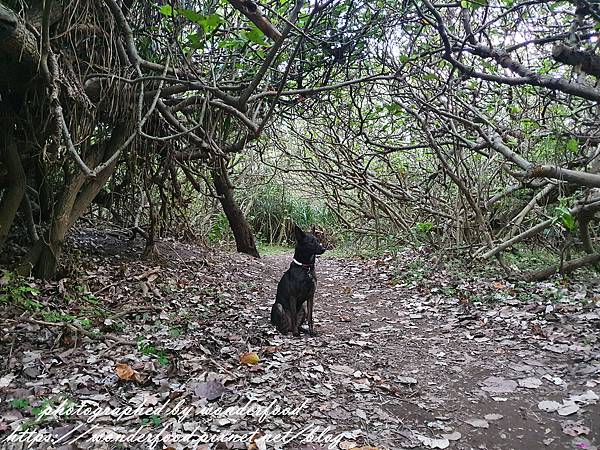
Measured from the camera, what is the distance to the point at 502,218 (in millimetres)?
8797

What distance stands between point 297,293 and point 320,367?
119 cm

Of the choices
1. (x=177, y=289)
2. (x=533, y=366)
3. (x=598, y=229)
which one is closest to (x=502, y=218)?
(x=598, y=229)

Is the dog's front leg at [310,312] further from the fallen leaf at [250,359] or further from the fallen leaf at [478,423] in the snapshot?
the fallen leaf at [478,423]

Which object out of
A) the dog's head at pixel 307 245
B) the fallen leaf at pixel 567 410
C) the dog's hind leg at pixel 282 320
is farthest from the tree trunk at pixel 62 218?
the fallen leaf at pixel 567 410

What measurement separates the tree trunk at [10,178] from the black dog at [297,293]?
305 centimetres

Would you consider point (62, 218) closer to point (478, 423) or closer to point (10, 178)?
point (10, 178)

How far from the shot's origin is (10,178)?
5273mm

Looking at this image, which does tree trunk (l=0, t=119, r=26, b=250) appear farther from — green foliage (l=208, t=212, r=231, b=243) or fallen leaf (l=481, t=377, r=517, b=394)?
green foliage (l=208, t=212, r=231, b=243)

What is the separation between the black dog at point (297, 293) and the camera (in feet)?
17.2

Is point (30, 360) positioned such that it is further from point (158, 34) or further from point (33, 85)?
point (158, 34)

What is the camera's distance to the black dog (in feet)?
17.2

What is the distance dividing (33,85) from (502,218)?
25.2 ft

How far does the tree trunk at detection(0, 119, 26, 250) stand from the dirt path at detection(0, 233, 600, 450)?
830mm

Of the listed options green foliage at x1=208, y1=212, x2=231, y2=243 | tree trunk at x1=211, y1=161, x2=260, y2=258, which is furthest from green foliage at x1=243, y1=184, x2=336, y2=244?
tree trunk at x1=211, y1=161, x2=260, y2=258
